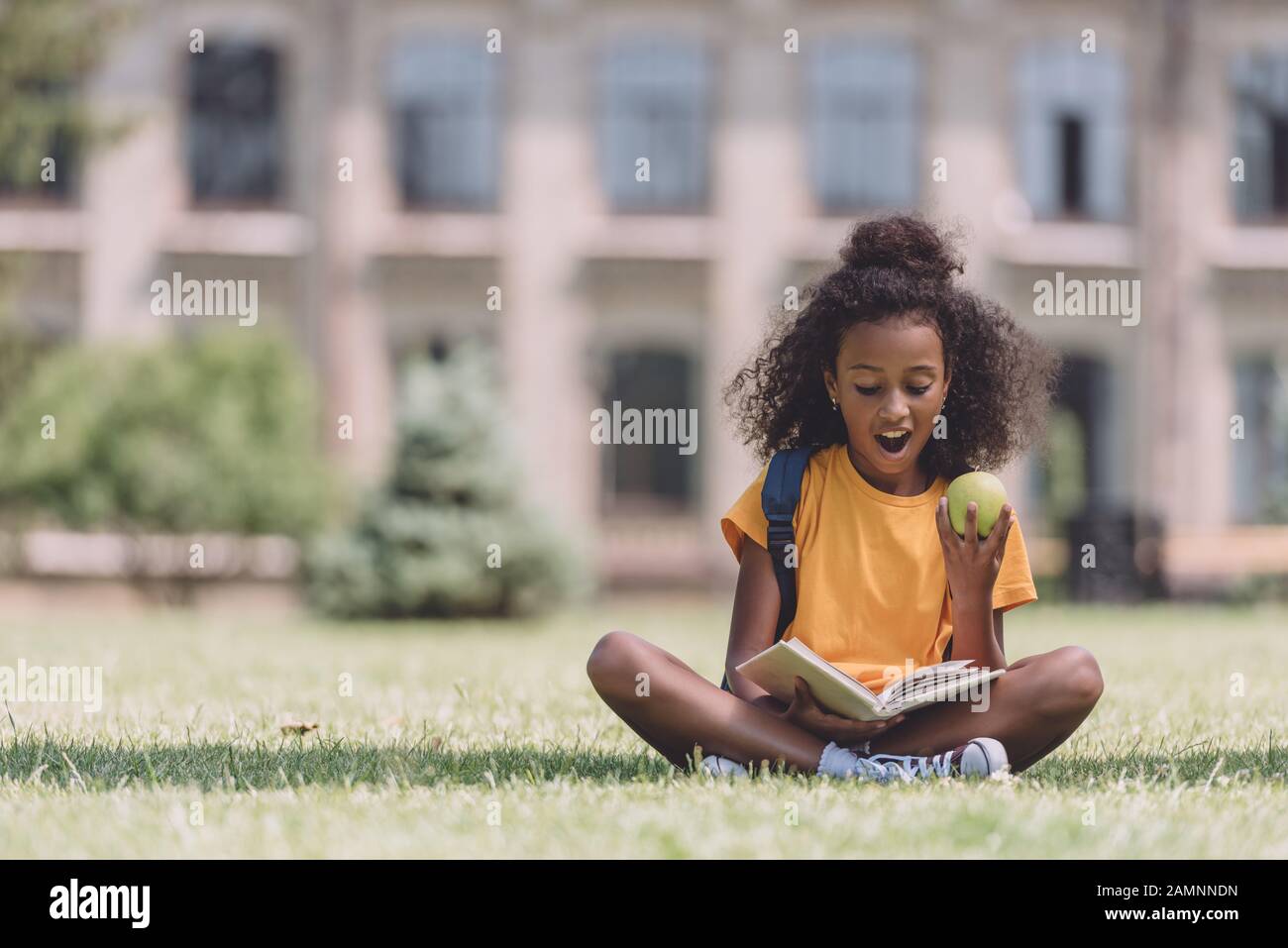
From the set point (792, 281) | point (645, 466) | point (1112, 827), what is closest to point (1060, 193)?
point (792, 281)

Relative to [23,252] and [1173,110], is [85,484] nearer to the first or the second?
[23,252]

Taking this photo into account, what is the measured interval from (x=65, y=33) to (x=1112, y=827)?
16.1 meters

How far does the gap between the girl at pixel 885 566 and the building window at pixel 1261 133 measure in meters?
18.5

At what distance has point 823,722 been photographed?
4371 millimetres

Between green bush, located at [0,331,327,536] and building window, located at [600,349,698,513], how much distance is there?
4464mm

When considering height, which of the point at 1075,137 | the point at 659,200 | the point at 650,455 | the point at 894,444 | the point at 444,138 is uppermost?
the point at 444,138

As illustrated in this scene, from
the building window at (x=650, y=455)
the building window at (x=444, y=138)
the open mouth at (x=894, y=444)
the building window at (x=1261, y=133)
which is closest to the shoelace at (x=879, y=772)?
the open mouth at (x=894, y=444)

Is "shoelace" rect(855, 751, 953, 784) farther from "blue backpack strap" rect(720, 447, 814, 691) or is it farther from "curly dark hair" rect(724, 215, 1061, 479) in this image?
"curly dark hair" rect(724, 215, 1061, 479)

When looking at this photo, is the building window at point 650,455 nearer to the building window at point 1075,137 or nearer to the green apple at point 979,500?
the building window at point 1075,137

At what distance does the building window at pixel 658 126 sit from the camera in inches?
818

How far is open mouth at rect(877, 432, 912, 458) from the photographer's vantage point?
4.49 metres

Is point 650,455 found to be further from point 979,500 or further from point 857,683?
point 857,683

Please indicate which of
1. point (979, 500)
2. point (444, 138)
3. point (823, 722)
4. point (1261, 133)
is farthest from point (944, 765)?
point (1261, 133)

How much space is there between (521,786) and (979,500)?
1501 millimetres
